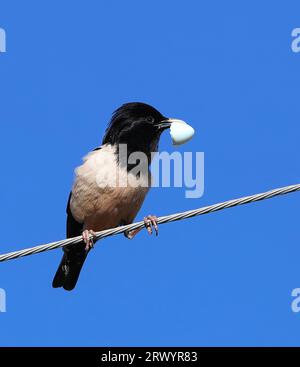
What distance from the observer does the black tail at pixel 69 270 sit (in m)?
9.74

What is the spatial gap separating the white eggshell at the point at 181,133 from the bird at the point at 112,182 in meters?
0.26

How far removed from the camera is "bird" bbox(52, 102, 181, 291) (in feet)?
29.4

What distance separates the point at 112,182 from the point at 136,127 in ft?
2.58

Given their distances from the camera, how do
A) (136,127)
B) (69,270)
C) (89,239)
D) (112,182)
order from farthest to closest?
(69,270) < (136,127) < (112,182) < (89,239)

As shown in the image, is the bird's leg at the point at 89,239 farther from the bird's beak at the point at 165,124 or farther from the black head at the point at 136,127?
the bird's beak at the point at 165,124

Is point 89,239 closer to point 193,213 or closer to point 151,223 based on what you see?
point 151,223

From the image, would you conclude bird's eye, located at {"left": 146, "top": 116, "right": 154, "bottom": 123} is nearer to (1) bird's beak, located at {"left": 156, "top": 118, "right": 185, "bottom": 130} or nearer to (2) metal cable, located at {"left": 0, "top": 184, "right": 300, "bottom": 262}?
(1) bird's beak, located at {"left": 156, "top": 118, "right": 185, "bottom": 130}

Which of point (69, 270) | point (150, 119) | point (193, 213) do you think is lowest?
point (193, 213)

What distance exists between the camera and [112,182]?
893 cm

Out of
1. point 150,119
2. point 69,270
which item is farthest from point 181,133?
point 69,270

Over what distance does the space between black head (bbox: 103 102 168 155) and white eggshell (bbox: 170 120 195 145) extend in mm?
297

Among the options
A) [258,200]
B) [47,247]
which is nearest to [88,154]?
[47,247]

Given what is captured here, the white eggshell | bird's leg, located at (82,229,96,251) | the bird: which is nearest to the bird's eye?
the bird

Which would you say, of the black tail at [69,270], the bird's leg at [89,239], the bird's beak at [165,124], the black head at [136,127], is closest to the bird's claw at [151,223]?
the bird's leg at [89,239]
